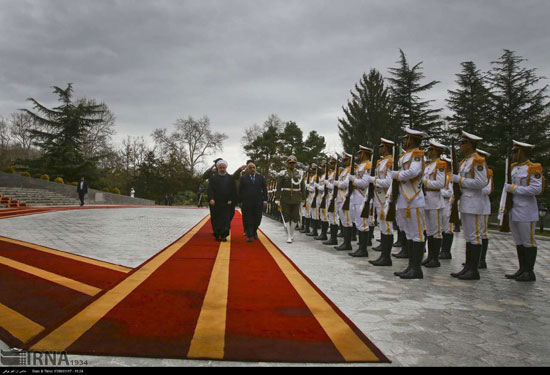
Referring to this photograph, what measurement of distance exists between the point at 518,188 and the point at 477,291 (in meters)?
1.79

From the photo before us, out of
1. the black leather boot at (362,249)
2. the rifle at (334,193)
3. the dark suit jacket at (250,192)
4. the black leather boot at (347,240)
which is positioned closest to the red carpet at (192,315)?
the black leather boot at (362,249)

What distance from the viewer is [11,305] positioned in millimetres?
3740

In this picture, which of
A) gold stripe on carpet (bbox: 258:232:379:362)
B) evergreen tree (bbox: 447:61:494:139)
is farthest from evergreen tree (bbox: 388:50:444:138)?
gold stripe on carpet (bbox: 258:232:379:362)

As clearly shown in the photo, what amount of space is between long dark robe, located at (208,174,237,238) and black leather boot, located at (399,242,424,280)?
4941 millimetres

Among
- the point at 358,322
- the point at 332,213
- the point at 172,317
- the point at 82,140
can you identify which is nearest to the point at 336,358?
the point at 358,322

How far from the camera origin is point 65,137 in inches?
1537

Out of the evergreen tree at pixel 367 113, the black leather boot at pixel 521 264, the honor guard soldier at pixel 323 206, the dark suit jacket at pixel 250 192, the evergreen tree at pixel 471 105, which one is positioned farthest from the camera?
the evergreen tree at pixel 367 113

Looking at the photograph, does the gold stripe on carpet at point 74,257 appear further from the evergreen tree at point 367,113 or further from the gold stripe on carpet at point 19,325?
the evergreen tree at point 367,113

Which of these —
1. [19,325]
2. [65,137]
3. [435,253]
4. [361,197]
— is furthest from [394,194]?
[65,137]

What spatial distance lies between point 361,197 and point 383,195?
53cm

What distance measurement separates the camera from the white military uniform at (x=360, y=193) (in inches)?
304

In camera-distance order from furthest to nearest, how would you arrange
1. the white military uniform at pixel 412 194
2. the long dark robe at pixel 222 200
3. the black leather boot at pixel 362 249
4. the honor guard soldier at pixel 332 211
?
1. the long dark robe at pixel 222 200
2. the honor guard soldier at pixel 332 211
3. the black leather boot at pixel 362 249
4. the white military uniform at pixel 412 194

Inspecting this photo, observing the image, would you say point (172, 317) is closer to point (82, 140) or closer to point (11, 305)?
point (11, 305)

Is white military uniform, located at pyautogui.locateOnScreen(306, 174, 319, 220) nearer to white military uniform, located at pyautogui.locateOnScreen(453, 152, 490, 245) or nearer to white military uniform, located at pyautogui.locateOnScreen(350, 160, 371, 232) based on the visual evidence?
white military uniform, located at pyautogui.locateOnScreen(350, 160, 371, 232)
